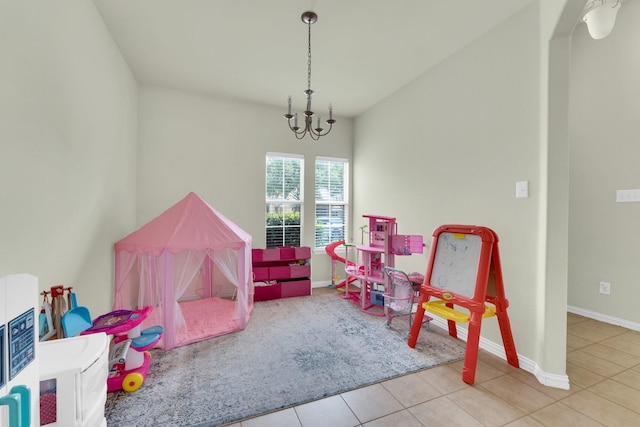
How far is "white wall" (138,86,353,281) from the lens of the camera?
3.78 metres

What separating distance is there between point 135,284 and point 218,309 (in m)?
1.17

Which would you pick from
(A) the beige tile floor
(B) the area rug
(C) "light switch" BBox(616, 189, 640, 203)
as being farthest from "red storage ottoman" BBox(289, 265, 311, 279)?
(C) "light switch" BBox(616, 189, 640, 203)

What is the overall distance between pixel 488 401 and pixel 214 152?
4.23 m

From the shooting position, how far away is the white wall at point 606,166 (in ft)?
9.23

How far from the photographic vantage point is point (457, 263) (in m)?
2.38

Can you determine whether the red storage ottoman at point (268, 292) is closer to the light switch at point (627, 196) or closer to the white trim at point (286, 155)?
the white trim at point (286, 155)

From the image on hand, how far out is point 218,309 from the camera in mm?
3576

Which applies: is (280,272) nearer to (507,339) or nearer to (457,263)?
(457,263)

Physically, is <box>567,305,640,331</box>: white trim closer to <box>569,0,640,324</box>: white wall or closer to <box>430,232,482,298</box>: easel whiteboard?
<box>569,0,640,324</box>: white wall

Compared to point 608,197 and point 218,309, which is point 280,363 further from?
point 608,197

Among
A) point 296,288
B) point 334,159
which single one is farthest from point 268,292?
point 334,159

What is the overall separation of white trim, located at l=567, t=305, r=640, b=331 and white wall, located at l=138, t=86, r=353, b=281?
11.5ft

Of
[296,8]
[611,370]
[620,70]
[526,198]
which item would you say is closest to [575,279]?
[611,370]

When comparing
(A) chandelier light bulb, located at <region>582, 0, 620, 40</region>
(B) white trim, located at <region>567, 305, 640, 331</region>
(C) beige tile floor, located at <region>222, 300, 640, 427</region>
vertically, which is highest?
(A) chandelier light bulb, located at <region>582, 0, 620, 40</region>
